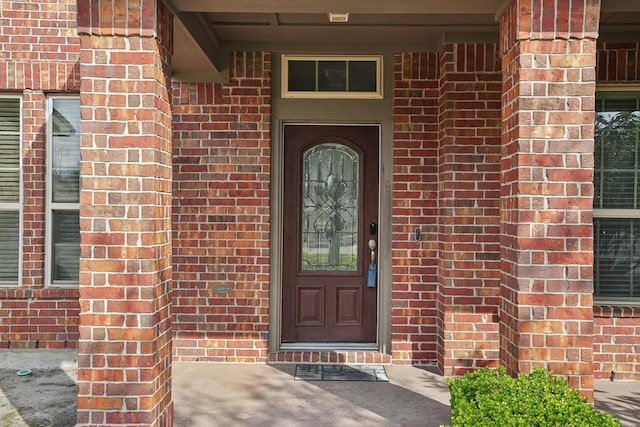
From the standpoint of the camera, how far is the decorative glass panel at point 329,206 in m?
5.95

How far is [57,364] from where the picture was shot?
18.9 ft

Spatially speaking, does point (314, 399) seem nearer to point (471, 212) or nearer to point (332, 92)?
point (471, 212)

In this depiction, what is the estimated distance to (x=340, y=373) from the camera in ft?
17.8

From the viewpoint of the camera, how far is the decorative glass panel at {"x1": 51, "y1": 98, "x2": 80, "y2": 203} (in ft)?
19.3

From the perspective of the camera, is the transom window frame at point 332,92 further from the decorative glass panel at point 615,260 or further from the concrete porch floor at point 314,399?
the concrete porch floor at point 314,399

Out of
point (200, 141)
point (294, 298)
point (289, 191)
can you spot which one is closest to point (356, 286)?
point (294, 298)

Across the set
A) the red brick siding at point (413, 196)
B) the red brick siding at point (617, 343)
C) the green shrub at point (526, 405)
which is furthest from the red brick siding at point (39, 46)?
the red brick siding at point (617, 343)

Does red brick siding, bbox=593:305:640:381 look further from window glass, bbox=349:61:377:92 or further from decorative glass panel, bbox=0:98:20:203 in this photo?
decorative glass panel, bbox=0:98:20:203

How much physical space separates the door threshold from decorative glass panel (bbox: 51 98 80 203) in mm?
2685

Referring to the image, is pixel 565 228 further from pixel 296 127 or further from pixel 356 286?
pixel 296 127

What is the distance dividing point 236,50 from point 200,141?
0.98 meters

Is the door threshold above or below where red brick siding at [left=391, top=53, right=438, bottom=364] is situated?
below

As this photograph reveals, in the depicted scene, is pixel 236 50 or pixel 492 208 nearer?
pixel 492 208

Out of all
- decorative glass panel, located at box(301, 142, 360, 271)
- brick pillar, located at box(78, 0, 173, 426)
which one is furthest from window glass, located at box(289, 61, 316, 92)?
brick pillar, located at box(78, 0, 173, 426)
